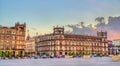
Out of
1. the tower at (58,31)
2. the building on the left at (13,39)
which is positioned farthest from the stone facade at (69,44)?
the building on the left at (13,39)

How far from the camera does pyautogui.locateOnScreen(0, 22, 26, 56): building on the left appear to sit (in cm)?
2588

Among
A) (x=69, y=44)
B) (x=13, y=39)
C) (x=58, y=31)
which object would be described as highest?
(x=58, y=31)

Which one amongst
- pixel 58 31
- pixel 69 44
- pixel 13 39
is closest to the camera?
pixel 13 39

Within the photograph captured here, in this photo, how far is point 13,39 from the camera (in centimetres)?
2753

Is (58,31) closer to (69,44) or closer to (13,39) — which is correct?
(69,44)

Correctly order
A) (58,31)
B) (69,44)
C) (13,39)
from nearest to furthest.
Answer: (13,39), (58,31), (69,44)

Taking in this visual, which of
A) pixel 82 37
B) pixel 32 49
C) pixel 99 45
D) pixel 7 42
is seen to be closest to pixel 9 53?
pixel 7 42

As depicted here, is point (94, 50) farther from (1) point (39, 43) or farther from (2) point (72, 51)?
(1) point (39, 43)

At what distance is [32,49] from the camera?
34281 mm

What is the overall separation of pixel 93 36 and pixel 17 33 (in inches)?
480

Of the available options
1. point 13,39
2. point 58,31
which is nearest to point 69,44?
point 58,31

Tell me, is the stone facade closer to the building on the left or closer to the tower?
the tower

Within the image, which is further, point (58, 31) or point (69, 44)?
point (69, 44)

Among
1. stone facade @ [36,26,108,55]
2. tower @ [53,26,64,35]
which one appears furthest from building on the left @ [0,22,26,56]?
stone facade @ [36,26,108,55]
